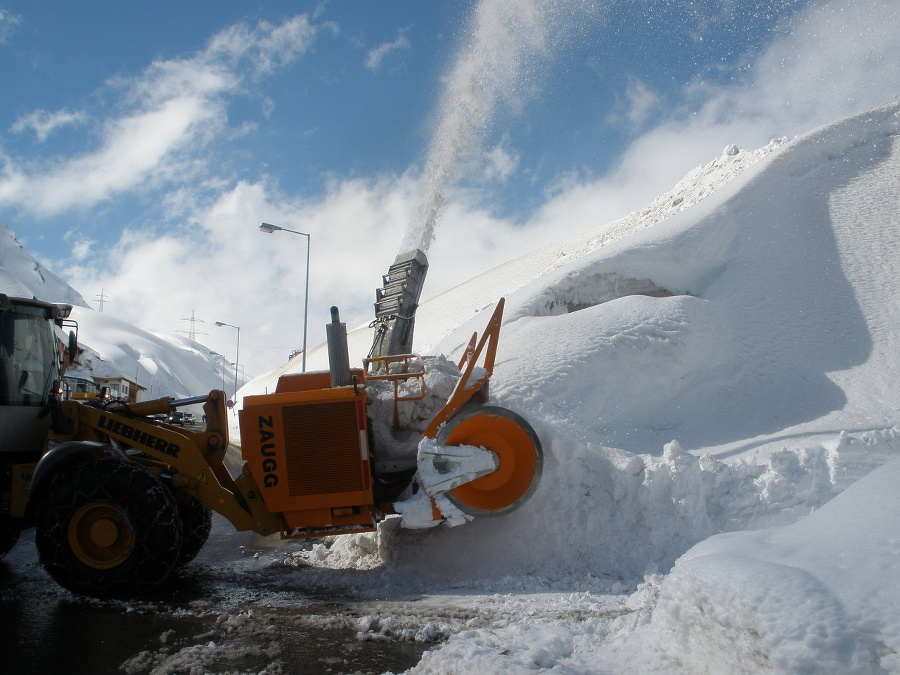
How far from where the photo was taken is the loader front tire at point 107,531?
195 inches

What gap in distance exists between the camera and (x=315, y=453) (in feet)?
17.5

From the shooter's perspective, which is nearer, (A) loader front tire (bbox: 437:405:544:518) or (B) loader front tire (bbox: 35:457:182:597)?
(B) loader front tire (bbox: 35:457:182:597)

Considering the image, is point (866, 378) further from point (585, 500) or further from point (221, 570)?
point (221, 570)

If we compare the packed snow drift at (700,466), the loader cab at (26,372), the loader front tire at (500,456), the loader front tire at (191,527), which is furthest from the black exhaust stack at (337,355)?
the loader cab at (26,372)

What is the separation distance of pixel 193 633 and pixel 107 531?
1.37 meters

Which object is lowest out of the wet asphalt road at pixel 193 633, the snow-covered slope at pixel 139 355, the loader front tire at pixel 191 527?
the wet asphalt road at pixel 193 633

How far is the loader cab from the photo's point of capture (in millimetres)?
5738

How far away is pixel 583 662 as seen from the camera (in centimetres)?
328

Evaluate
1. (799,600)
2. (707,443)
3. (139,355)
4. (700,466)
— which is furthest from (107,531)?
(139,355)

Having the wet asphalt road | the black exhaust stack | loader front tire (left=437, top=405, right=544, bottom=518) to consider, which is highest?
the black exhaust stack

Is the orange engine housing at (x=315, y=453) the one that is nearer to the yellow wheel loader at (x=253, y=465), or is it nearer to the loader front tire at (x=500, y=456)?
the yellow wheel loader at (x=253, y=465)

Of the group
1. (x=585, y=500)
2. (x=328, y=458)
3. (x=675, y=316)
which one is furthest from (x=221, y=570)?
(x=675, y=316)

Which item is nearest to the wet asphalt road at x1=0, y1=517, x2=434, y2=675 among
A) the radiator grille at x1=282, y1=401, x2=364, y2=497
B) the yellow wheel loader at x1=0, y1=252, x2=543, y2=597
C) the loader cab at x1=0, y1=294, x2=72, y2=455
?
the yellow wheel loader at x1=0, y1=252, x2=543, y2=597

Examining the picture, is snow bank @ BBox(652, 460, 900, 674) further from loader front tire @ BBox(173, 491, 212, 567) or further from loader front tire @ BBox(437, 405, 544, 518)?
loader front tire @ BBox(173, 491, 212, 567)
